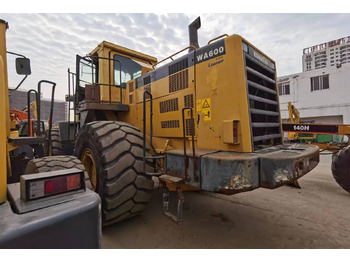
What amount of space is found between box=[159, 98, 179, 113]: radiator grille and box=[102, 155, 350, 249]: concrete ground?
5.66 feet

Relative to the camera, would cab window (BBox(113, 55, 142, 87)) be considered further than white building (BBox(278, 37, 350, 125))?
No

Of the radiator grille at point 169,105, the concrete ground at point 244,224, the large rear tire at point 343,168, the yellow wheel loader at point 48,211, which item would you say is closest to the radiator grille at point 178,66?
the radiator grille at point 169,105

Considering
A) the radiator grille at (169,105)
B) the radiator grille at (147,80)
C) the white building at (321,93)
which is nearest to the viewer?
the radiator grille at (169,105)

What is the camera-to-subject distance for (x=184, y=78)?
9.89ft

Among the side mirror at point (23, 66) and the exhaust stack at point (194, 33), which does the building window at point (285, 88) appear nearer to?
the exhaust stack at point (194, 33)

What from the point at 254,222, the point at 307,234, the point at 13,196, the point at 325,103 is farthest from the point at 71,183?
the point at 325,103

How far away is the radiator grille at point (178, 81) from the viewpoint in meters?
3.00

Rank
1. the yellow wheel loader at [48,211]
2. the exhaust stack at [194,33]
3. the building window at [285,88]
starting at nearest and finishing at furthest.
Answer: the yellow wheel loader at [48,211], the exhaust stack at [194,33], the building window at [285,88]

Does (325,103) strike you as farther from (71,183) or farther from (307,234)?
(71,183)

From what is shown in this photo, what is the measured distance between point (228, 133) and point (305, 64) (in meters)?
67.9

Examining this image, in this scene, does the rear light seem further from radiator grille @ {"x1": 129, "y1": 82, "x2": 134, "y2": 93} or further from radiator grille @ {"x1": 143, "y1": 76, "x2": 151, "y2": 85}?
radiator grille @ {"x1": 129, "y1": 82, "x2": 134, "y2": 93}

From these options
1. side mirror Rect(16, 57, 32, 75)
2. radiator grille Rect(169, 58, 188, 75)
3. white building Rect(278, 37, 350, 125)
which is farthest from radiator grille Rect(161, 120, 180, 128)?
white building Rect(278, 37, 350, 125)

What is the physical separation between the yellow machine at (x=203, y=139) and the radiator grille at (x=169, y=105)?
0.02m

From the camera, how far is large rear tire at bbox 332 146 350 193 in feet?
14.2
